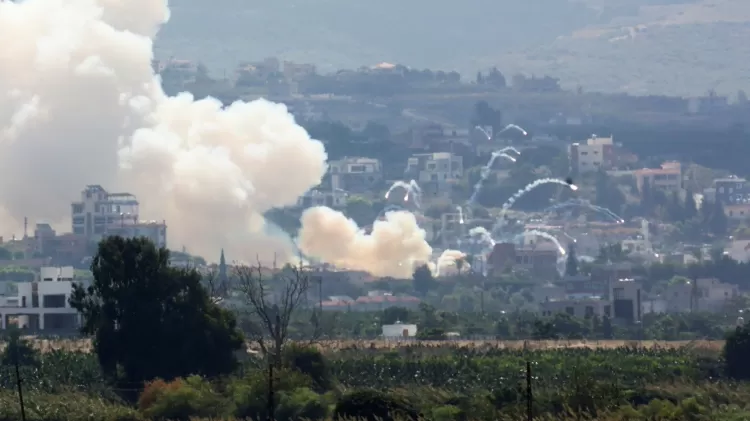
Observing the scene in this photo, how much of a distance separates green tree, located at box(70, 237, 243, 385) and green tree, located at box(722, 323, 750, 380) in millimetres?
13408

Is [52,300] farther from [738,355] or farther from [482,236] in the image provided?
[482,236]

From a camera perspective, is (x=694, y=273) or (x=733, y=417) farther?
(x=694, y=273)

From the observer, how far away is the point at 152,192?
156000 mm

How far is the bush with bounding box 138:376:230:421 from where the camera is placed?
184 ft

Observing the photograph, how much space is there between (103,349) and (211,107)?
110 metres

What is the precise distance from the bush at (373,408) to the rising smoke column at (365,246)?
96.3 meters

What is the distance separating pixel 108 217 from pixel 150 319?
9139cm

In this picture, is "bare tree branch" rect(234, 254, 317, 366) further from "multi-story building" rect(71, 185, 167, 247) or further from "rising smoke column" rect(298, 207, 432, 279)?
"multi-story building" rect(71, 185, 167, 247)

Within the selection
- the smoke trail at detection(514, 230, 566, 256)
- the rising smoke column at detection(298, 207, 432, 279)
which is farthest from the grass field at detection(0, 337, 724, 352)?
the smoke trail at detection(514, 230, 566, 256)

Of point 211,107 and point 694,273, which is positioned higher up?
point 211,107

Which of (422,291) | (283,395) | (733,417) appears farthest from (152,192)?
(733,417)

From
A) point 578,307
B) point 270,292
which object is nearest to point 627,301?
point 578,307

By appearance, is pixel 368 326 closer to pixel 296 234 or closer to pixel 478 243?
pixel 296 234

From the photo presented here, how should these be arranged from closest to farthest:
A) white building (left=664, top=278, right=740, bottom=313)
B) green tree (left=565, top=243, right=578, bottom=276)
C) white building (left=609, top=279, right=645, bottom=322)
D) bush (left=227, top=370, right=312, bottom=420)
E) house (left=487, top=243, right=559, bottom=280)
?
bush (left=227, top=370, right=312, bottom=420) → white building (left=609, top=279, right=645, bottom=322) → white building (left=664, top=278, right=740, bottom=313) → green tree (left=565, top=243, right=578, bottom=276) → house (left=487, top=243, right=559, bottom=280)
